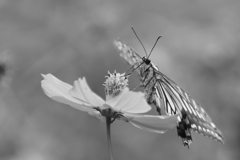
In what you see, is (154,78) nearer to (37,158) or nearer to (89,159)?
(37,158)

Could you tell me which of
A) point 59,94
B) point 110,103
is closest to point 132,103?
point 110,103

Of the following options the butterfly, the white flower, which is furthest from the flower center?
the white flower

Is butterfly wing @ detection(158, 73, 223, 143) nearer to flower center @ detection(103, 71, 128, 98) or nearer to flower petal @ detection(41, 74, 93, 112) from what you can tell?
flower center @ detection(103, 71, 128, 98)

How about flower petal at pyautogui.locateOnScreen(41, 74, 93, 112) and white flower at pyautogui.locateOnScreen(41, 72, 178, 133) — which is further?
flower petal at pyautogui.locateOnScreen(41, 74, 93, 112)

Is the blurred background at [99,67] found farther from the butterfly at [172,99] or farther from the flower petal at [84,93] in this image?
the flower petal at [84,93]

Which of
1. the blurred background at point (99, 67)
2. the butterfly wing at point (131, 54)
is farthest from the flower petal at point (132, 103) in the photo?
the blurred background at point (99, 67)

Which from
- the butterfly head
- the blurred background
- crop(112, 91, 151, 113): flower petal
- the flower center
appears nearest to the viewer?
crop(112, 91, 151, 113): flower petal

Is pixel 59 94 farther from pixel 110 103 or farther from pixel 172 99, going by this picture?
pixel 172 99

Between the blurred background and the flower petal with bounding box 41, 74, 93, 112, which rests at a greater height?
the blurred background
